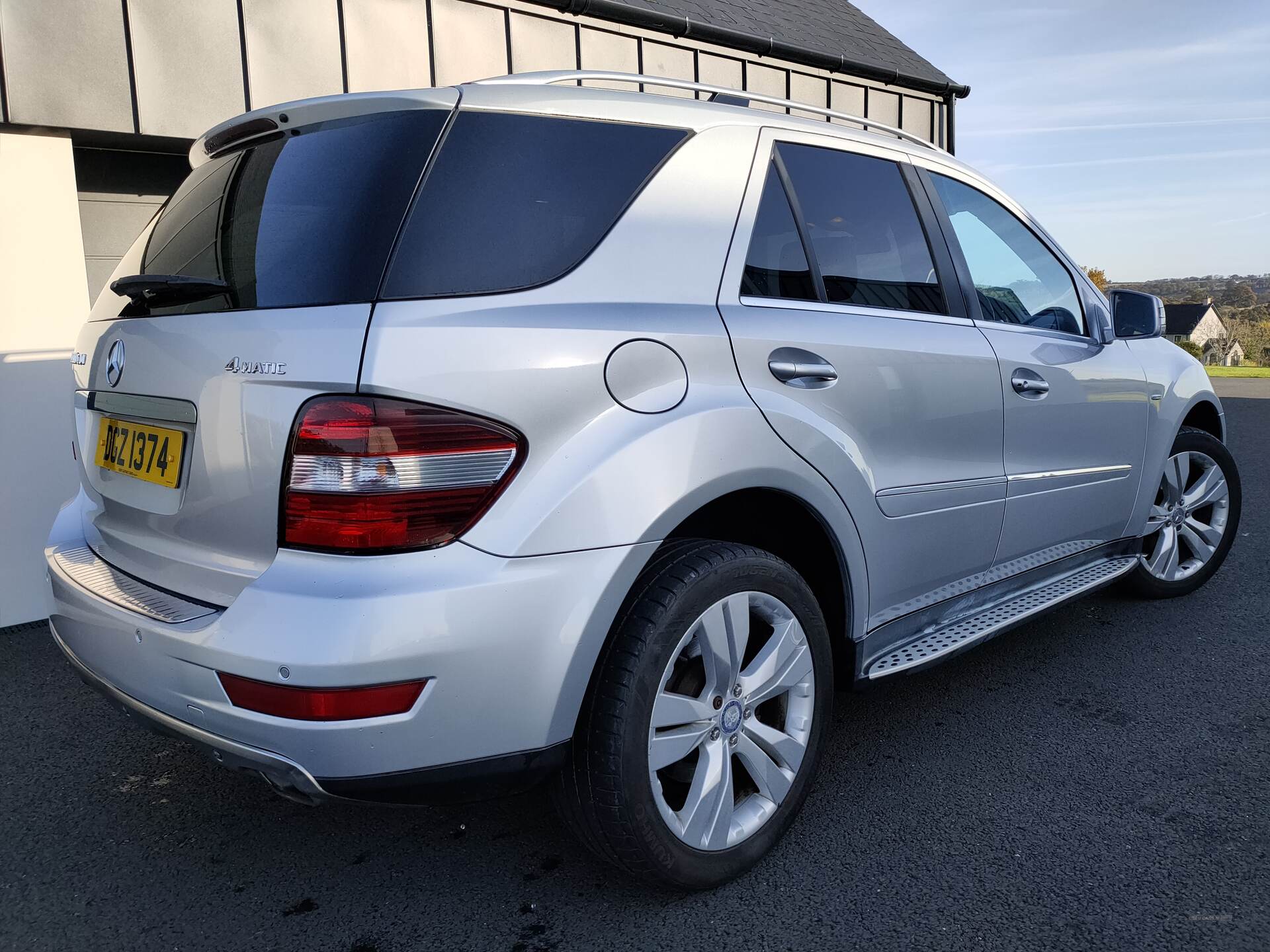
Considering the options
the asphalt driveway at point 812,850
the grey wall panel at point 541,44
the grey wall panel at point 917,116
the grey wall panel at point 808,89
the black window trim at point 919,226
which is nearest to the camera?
the asphalt driveway at point 812,850

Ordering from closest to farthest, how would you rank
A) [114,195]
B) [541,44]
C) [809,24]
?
1. [114,195]
2. [541,44]
3. [809,24]

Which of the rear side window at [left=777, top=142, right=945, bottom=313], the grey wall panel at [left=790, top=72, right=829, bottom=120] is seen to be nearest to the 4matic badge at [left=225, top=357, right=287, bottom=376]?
the rear side window at [left=777, top=142, right=945, bottom=313]

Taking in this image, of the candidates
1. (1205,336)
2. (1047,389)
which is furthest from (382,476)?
Result: (1205,336)

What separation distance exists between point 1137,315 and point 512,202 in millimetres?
2924

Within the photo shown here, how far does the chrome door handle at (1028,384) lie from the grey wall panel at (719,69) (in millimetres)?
4516

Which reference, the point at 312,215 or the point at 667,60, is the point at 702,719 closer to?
the point at 312,215

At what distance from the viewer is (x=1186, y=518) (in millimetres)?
4281

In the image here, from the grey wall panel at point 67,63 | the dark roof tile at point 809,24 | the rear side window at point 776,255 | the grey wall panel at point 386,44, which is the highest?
the dark roof tile at point 809,24

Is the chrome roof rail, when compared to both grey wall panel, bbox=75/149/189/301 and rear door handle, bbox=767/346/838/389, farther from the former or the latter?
grey wall panel, bbox=75/149/189/301

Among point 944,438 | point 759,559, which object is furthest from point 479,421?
point 944,438

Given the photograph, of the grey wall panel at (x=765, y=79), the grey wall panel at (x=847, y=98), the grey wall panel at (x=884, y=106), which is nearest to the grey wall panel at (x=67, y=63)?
the grey wall panel at (x=765, y=79)

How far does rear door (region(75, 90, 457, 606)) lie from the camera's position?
1.77 meters

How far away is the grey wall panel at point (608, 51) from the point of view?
6211mm

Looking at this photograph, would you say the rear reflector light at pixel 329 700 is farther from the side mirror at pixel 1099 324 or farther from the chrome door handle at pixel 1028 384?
the side mirror at pixel 1099 324
